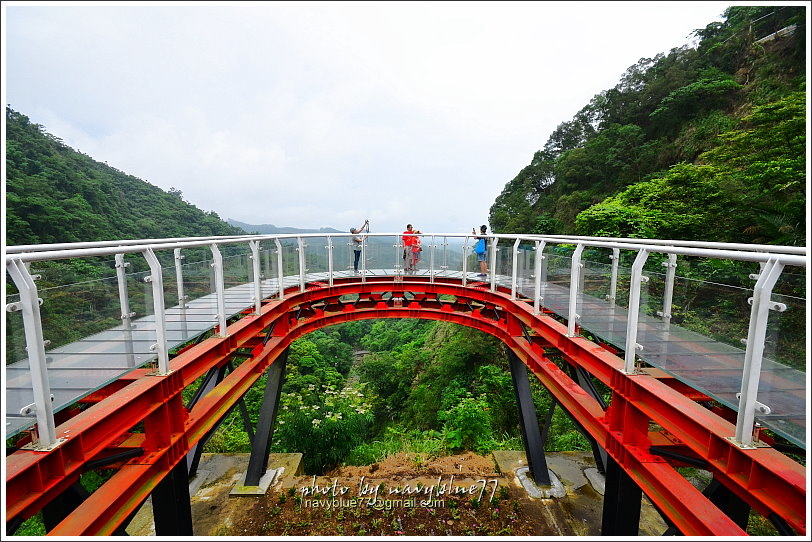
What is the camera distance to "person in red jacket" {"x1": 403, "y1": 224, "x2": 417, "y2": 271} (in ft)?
31.8

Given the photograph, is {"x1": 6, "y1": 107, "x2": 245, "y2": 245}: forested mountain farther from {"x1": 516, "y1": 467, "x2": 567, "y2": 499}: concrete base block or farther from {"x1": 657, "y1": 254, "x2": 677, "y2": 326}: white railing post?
{"x1": 657, "y1": 254, "x2": 677, "y2": 326}: white railing post

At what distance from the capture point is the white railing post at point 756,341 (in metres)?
2.21

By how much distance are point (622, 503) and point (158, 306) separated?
4.88m

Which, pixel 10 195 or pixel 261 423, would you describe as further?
pixel 10 195

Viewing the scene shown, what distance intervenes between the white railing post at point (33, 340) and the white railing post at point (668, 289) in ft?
15.9

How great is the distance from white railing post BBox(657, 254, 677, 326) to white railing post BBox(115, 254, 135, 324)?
4.95m

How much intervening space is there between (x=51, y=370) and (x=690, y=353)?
16.5 feet

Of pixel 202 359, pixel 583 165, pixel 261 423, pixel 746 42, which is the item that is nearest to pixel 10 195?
pixel 261 423

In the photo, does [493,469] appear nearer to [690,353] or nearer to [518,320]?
[518,320]

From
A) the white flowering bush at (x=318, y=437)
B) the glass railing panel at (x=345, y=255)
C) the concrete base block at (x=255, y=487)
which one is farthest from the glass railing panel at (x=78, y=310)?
the white flowering bush at (x=318, y=437)

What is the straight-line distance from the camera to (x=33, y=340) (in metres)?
2.25

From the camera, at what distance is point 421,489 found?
23.3ft

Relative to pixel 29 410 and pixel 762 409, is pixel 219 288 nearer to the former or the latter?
pixel 29 410

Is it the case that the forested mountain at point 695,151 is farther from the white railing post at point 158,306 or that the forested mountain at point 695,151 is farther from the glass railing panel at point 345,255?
the white railing post at point 158,306
